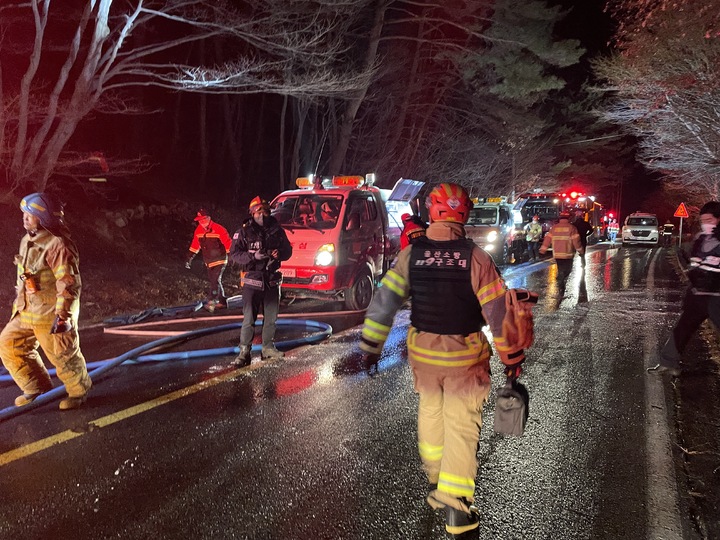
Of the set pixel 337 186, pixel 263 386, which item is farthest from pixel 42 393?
pixel 337 186

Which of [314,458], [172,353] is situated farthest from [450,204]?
[172,353]

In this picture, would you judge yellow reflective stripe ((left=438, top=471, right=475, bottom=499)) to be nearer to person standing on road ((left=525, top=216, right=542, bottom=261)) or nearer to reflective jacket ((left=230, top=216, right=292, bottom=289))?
reflective jacket ((left=230, top=216, right=292, bottom=289))

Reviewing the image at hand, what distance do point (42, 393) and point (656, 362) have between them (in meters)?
6.31

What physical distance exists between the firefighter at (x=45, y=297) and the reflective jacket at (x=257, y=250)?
173 cm

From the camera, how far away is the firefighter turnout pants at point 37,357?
4.39 meters

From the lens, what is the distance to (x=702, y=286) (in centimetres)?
533

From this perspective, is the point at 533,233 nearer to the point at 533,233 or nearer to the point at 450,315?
the point at 533,233

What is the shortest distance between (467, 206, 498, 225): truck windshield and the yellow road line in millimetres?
12336

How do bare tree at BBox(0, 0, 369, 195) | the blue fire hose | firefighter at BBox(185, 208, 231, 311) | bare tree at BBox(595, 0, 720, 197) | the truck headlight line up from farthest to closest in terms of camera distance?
bare tree at BBox(595, 0, 720, 197)
bare tree at BBox(0, 0, 369, 195)
firefighter at BBox(185, 208, 231, 311)
the truck headlight
the blue fire hose

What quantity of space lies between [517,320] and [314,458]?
183 cm

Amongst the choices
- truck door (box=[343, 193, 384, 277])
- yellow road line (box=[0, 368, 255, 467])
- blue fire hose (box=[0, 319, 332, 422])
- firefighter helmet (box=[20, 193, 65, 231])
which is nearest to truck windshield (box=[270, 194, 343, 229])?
truck door (box=[343, 193, 384, 277])

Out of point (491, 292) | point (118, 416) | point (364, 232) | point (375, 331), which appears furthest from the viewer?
point (364, 232)

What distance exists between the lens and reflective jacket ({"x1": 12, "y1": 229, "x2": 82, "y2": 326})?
4.29 meters

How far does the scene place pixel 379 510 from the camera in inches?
122
